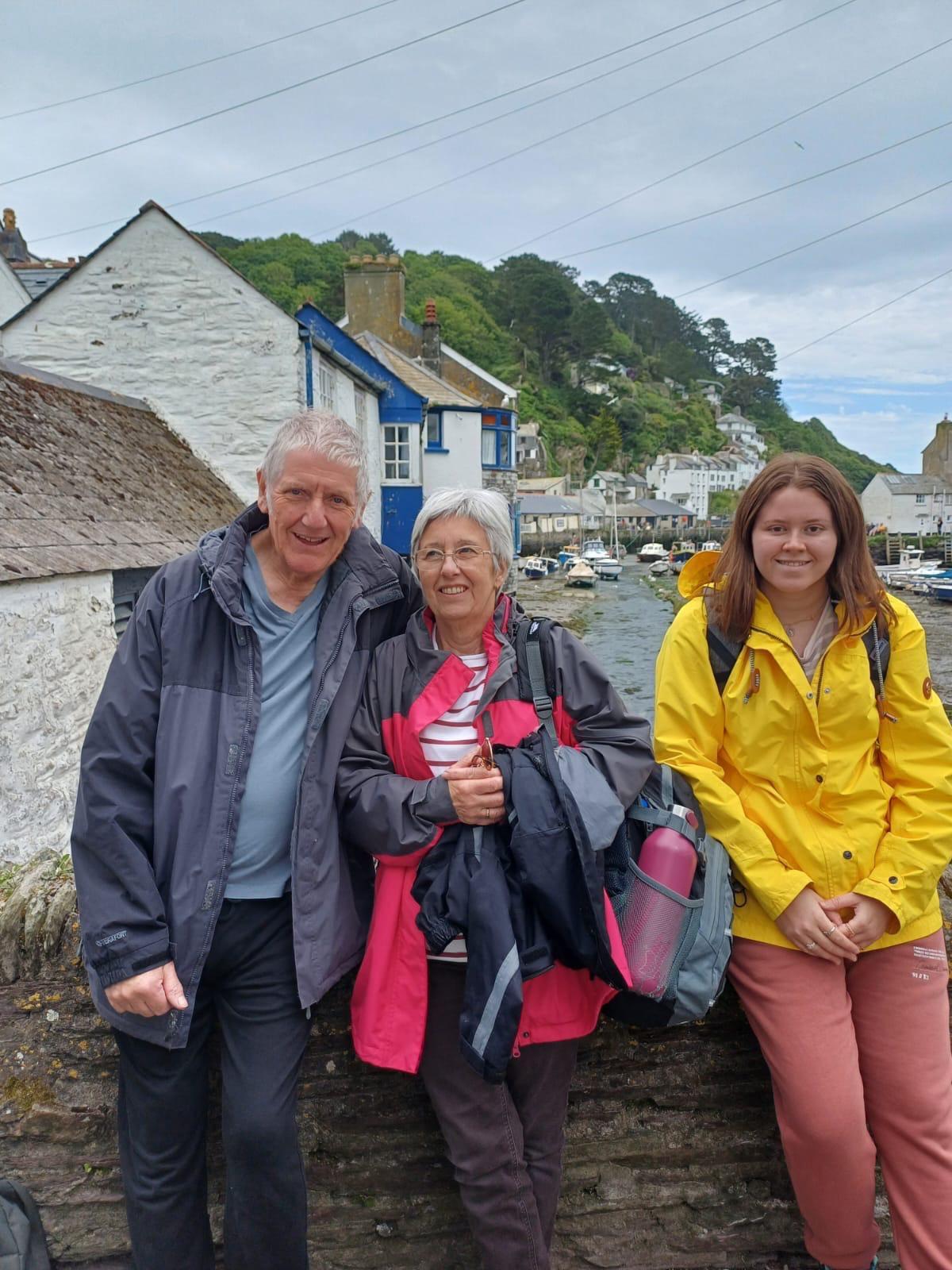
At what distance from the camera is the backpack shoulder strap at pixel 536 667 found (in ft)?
7.47

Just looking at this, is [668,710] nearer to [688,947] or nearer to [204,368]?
[688,947]

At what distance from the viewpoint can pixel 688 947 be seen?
2.15m

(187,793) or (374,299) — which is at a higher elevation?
(374,299)

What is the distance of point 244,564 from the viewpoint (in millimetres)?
2316

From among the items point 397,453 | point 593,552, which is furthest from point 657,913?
point 593,552

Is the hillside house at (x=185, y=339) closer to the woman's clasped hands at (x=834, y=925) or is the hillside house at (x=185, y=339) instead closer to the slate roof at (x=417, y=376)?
the slate roof at (x=417, y=376)

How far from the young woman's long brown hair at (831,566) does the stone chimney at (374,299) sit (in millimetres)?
28398

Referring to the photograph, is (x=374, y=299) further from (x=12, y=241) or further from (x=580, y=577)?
(x=580, y=577)

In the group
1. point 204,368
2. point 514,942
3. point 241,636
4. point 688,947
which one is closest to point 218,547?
point 241,636

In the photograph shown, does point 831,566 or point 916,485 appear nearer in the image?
point 831,566

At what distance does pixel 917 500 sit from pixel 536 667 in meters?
94.9

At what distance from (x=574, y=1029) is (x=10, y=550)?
19.2 feet

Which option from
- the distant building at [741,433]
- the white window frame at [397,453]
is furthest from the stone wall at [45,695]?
the distant building at [741,433]

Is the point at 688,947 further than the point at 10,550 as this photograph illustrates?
No
